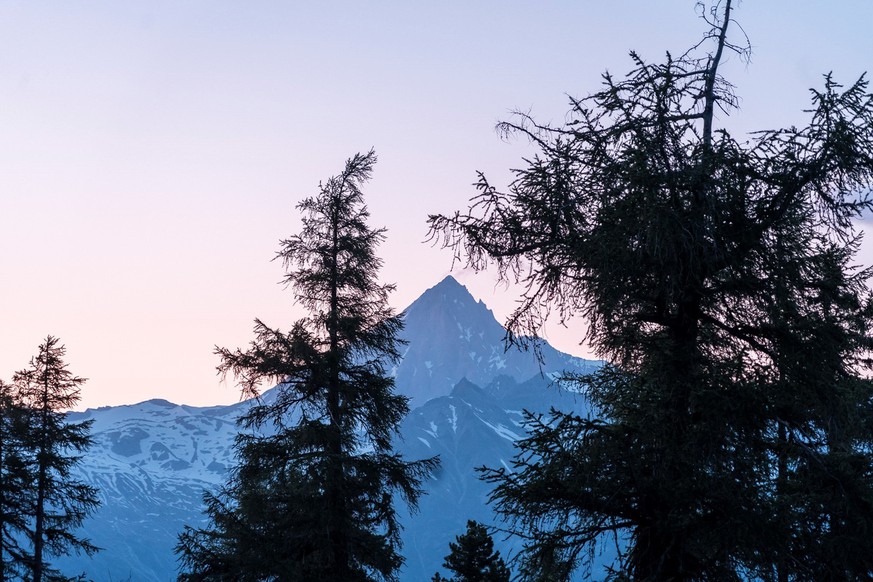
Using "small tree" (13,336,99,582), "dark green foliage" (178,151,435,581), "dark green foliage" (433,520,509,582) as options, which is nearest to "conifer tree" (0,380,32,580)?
"small tree" (13,336,99,582)

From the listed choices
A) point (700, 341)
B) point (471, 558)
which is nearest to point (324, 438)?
point (700, 341)

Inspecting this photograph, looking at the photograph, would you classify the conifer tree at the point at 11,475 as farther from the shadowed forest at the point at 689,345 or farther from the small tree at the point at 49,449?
the shadowed forest at the point at 689,345

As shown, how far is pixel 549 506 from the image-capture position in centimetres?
863

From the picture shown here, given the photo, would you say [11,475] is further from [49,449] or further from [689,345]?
[689,345]

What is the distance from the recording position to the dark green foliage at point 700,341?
26.2 feet

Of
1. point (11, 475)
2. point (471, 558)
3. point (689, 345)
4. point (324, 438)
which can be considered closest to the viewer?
point (689, 345)

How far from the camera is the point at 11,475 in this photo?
24.6 meters

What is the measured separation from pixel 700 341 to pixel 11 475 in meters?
22.4

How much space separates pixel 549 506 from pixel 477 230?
9.81 ft

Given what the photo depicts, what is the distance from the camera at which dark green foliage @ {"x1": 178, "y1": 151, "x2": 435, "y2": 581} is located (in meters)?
18.0

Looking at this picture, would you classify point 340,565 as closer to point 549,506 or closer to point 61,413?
point 549,506

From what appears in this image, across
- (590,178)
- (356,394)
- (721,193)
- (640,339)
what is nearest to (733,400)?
(640,339)

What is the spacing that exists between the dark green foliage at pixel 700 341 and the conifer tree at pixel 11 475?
2066 centimetres

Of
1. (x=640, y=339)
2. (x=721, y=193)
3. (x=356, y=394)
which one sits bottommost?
(x=640, y=339)
